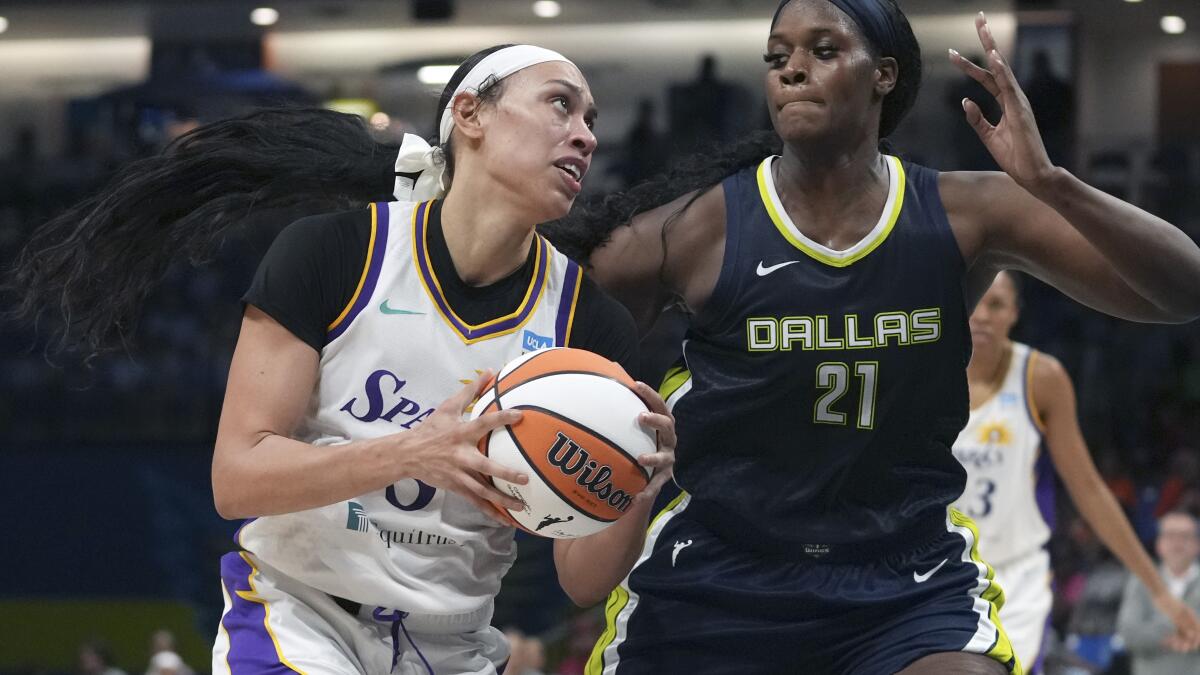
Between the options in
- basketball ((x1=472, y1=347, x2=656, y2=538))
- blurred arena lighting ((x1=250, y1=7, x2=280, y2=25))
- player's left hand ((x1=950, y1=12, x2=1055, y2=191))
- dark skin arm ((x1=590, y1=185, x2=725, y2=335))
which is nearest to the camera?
basketball ((x1=472, y1=347, x2=656, y2=538))

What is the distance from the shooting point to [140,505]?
496 inches

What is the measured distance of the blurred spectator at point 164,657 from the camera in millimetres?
10219

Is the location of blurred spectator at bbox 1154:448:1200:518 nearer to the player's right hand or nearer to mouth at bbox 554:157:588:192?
mouth at bbox 554:157:588:192

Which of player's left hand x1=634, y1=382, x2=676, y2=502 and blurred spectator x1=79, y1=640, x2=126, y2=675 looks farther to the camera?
blurred spectator x1=79, y1=640, x2=126, y2=675

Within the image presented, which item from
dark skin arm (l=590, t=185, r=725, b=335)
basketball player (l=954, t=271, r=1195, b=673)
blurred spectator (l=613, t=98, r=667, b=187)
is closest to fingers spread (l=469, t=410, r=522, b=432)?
dark skin arm (l=590, t=185, r=725, b=335)

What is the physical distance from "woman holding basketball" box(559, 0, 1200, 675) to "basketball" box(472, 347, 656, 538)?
54cm

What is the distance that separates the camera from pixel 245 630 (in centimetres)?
311

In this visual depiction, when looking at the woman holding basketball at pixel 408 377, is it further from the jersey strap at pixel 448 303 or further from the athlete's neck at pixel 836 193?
the athlete's neck at pixel 836 193

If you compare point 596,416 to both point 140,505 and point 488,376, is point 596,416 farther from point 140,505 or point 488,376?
point 140,505

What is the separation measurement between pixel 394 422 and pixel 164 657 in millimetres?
7879

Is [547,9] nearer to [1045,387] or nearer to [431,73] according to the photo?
[431,73]

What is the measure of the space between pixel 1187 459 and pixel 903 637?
Answer: 29.2ft

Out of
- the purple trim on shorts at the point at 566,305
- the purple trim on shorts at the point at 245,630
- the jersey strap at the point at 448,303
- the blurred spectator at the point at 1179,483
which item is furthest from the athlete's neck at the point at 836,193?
the blurred spectator at the point at 1179,483

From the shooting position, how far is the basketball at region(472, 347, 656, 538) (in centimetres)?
A: 278
